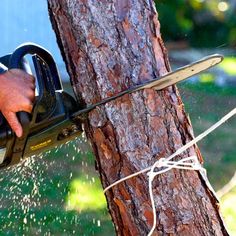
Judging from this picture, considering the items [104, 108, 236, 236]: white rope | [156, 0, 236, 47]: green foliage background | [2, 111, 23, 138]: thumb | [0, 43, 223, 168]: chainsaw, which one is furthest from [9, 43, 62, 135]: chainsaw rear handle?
[156, 0, 236, 47]: green foliage background

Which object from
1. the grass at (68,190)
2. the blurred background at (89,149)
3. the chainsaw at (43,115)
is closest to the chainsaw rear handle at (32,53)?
the chainsaw at (43,115)

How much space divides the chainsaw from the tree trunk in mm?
40

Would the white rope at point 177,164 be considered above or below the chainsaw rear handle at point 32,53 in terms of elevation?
below

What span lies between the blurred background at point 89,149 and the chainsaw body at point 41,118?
7.27 ft

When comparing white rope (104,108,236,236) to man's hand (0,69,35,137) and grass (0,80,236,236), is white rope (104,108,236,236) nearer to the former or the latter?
man's hand (0,69,35,137)

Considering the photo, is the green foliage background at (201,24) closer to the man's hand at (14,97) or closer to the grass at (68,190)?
the grass at (68,190)

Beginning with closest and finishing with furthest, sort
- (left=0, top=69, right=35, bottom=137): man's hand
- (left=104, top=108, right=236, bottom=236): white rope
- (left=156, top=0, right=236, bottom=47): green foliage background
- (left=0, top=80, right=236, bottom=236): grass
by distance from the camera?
(left=104, top=108, right=236, bottom=236): white rope < (left=0, top=69, right=35, bottom=137): man's hand < (left=0, top=80, right=236, bottom=236): grass < (left=156, top=0, right=236, bottom=47): green foliage background

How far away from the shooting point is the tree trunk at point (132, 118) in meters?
1.70

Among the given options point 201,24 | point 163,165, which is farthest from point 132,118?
point 201,24

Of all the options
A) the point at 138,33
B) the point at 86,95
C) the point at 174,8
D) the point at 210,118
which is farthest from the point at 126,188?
the point at 174,8

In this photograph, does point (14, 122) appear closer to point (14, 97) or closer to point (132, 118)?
point (14, 97)

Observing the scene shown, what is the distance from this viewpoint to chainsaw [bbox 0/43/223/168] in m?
1.78

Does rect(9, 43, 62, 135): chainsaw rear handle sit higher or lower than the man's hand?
higher

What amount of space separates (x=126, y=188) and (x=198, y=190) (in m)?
0.15
